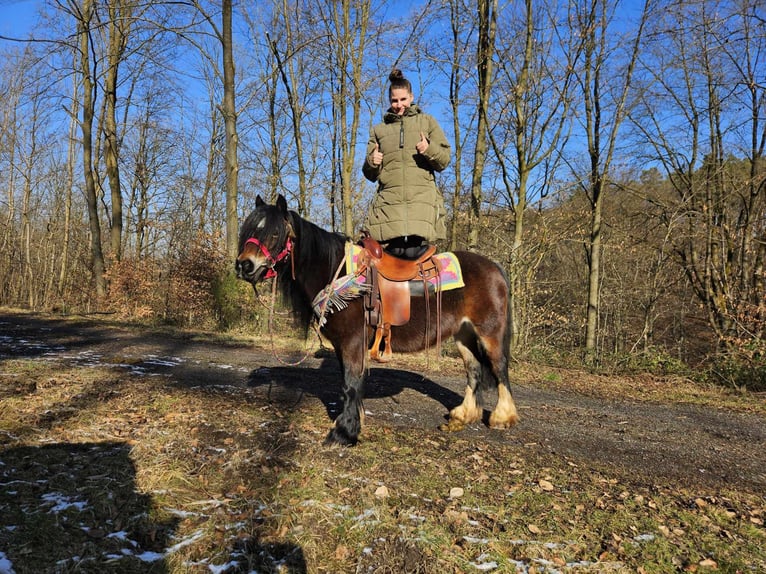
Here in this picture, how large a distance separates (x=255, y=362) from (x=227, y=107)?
27.0 ft

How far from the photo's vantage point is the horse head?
143 inches

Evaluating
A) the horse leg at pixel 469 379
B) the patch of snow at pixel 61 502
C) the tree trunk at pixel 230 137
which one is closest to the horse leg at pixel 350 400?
the horse leg at pixel 469 379

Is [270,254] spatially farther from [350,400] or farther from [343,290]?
[350,400]

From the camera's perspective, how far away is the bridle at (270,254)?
11.9 feet

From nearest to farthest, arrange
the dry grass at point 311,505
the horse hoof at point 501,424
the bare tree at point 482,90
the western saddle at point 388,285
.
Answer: the dry grass at point 311,505 < the western saddle at point 388,285 < the horse hoof at point 501,424 < the bare tree at point 482,90

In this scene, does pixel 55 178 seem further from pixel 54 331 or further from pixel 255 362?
pixel 255 362

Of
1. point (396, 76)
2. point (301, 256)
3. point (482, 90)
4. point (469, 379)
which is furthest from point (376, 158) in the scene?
point (482, 90)

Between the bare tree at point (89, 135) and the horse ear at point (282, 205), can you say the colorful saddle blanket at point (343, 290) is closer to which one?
the horse ear at point (282, 205)

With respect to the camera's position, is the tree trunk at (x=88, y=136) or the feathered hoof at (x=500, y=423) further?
the tree trunk at (x=88, y=136)

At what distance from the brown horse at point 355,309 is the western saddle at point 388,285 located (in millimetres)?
113

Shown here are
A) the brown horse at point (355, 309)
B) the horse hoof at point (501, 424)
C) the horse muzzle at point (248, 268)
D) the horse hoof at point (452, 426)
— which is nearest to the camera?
the horse muzzle at point (248, 268)

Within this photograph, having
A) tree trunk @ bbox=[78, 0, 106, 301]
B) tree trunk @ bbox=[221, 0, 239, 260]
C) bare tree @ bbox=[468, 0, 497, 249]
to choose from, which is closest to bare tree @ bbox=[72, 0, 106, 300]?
tree trunk @ bbox=[78, 0, 106, 301]

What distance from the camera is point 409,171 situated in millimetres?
4395

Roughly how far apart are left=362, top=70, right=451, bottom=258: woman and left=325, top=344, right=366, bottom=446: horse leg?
1.31m
